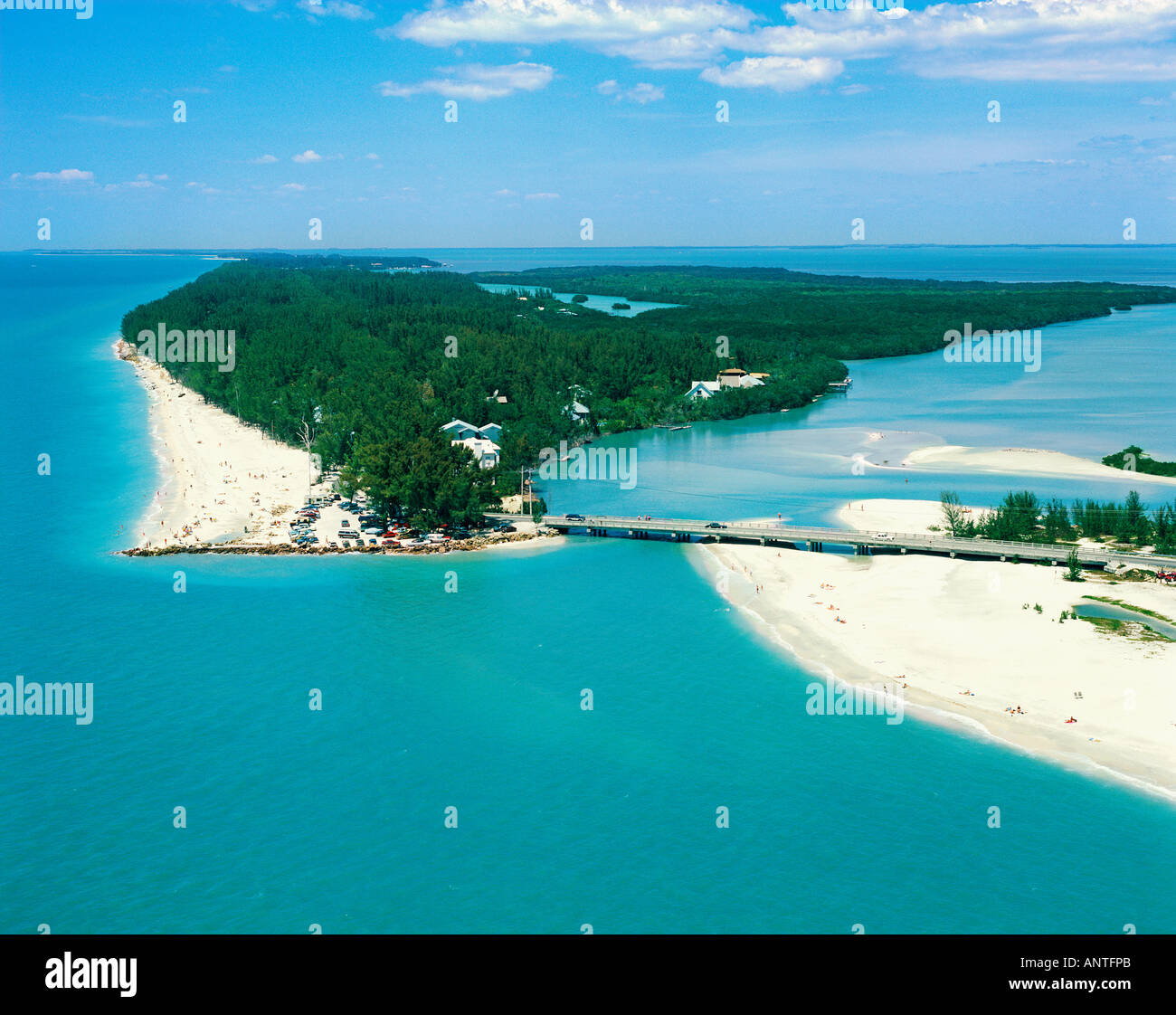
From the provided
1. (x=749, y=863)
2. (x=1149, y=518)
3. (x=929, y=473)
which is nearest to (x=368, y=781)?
(x=749, y=863)

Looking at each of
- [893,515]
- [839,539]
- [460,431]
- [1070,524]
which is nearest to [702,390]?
[460,431]

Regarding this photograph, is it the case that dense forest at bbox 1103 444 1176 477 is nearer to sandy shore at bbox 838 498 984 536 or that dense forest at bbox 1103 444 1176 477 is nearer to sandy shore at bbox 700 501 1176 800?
sandy shore at bbox 838 498 984 536

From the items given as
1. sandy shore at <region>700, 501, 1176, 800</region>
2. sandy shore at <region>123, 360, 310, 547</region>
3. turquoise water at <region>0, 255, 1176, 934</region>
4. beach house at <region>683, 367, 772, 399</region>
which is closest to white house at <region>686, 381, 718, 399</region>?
beach house at <region>683, 367, 772, 399</region>

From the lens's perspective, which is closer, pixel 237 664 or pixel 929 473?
pixel 237 664

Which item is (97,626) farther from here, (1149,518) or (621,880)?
(1149,518)

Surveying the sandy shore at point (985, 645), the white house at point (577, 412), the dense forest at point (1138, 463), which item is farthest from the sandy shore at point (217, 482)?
the dense forest at point (1138, 463)
